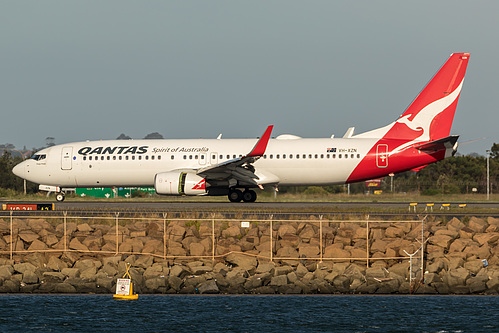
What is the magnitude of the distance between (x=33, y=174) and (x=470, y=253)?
28781mm

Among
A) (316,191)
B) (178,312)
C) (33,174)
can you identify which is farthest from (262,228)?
(316,191)

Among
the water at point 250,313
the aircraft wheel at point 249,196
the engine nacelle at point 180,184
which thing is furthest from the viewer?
the aircraft wheel at point 249,196

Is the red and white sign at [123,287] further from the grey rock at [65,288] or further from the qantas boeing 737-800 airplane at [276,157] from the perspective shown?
the qantas boeing 737-800 airplane at [276,157]

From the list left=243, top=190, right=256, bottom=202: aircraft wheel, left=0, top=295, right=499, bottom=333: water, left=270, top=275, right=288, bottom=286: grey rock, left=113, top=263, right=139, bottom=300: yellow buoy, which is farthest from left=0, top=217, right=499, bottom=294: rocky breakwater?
left=243, top=190, right=256, bottom=202: aircraft wheel

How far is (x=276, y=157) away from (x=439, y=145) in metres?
8.97

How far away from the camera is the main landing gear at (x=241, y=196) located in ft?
132

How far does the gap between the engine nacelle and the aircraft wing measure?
0.80 meters

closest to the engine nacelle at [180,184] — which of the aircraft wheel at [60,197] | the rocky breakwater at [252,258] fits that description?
the aircraft wheel at [60,197]

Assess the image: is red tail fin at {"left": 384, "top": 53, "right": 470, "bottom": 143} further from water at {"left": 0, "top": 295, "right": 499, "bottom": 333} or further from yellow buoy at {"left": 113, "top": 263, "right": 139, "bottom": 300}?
yellow buoy at {"left": 113, "top": 263, "right": 139, "bottom": 300}

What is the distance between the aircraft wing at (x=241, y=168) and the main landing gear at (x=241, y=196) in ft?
2.83

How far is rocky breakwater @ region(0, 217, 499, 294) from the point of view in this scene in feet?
71.3

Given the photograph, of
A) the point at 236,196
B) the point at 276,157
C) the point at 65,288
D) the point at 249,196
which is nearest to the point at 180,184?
the point at 236,196

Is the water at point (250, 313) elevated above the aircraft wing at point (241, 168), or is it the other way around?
the aircraft wing at point (241, 168)

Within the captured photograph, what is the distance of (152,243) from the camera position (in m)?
24.7
